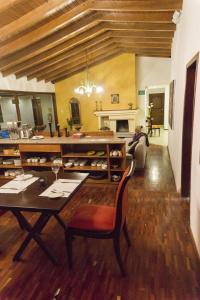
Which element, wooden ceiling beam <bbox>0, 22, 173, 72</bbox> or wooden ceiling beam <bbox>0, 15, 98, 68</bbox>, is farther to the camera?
wooden ceiling beam <bbox>0, 22, 173, 72</bbox>

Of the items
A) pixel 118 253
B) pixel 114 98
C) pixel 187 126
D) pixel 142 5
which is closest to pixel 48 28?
pixel 142 5

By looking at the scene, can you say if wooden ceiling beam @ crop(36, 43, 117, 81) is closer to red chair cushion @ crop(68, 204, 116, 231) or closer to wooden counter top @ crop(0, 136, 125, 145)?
wooden counter top @ crop(0, 136, 125, 145)

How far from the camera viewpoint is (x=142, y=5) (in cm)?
323

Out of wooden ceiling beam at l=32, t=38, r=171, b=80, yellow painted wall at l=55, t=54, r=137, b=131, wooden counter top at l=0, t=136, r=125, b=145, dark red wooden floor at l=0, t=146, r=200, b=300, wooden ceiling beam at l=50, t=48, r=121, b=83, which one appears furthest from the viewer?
yellow painted wall at l=55, t=54, r=137, b=131

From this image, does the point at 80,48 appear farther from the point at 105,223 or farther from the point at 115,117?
the point at 105,223

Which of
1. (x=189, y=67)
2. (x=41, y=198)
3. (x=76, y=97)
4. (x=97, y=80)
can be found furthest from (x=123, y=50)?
(x=41, y=198)

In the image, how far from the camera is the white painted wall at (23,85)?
5352mm

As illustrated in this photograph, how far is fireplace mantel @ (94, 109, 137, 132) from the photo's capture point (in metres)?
7.75

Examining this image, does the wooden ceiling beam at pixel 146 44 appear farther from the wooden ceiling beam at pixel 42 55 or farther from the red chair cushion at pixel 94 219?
the red chair cushion at pixel 94 219

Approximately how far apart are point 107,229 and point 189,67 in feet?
7.16

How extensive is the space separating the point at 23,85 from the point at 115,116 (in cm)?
351

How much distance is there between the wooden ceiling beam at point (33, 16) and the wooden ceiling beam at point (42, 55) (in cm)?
131

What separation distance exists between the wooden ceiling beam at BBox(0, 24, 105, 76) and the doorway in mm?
3033

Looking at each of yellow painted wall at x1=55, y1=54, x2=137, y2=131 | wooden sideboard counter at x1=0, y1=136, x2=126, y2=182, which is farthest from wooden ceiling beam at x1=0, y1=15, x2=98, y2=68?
yellow painted wall at x1=55, y1=54, x2=137, y2=131
